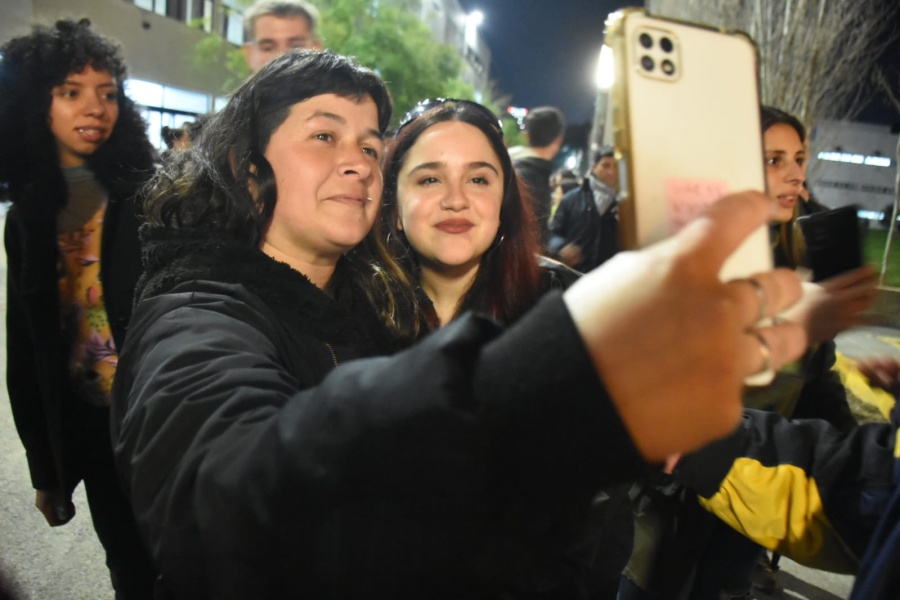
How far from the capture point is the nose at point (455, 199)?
209 centimetres

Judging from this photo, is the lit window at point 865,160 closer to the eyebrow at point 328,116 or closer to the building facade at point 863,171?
the building facade at point 863,171

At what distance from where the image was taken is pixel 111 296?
2303mm

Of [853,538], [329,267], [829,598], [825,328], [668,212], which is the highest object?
[668,212]

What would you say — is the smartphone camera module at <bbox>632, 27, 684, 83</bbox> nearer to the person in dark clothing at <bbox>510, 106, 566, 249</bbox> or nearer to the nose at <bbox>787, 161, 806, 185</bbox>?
the nose at <bbox>787, 161, 806, 185</bbox>

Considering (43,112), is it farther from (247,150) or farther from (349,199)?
(349,199)

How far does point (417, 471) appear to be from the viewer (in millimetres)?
532

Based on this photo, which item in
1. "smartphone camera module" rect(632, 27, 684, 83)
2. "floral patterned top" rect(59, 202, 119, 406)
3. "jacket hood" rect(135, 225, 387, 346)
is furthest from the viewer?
"floral patterned top" rect(59, 202, 119, 406)

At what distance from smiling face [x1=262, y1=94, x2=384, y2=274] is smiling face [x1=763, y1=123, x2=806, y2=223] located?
82.5 inches

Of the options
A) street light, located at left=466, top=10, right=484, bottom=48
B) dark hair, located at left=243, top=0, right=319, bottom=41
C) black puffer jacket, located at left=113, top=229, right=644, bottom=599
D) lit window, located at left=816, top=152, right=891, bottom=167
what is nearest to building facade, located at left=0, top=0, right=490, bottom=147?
dark hair, located at left=243, top=0, right=319, bottom=41

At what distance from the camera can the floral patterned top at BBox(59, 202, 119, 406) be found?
2342mm

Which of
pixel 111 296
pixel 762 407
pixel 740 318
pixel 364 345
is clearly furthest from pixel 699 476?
pixel 111 296

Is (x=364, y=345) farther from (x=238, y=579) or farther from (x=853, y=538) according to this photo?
(x=853, y=538)

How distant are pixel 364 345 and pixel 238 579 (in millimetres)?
777

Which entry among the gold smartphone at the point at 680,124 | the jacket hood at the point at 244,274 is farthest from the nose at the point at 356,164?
the gold smartphone at the point at 680,124
